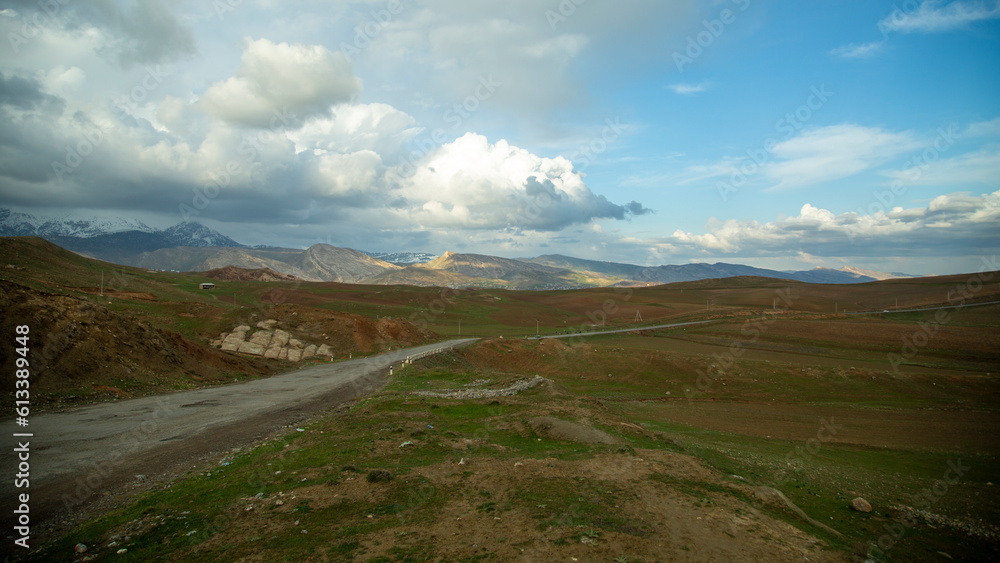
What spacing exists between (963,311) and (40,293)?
484ft

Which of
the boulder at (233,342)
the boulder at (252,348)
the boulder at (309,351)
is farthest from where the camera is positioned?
the boulder at (309,351)

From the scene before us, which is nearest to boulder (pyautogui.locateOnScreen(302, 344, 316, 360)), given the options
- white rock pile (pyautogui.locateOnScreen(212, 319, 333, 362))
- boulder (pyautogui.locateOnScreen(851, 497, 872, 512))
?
white rock pile (pyautogui.locateOnScreen(212, 319, 333, 362))

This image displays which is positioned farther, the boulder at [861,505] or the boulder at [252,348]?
the boulder at [252,348]

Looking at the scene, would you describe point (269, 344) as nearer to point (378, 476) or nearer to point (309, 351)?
point (309, 351)

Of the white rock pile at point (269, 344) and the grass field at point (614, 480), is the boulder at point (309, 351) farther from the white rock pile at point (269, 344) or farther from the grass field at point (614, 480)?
the grass field at point (614, 480)

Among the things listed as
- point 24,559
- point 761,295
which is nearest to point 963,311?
point 761,295

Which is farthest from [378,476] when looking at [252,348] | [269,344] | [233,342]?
[269,344]

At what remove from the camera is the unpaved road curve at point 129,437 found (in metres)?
11.7

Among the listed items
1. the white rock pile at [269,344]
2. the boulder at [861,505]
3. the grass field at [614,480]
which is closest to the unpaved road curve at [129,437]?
the grass field at [614,480]

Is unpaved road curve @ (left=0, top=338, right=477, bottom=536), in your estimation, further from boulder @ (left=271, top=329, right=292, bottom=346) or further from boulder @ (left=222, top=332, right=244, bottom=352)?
boulder @ (left=271, top=329, right=292, bottom=346)

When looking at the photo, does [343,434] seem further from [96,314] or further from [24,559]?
[96,314]

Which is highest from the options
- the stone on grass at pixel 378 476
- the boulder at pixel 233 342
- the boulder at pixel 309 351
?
the stone on grass at pixel 378 476

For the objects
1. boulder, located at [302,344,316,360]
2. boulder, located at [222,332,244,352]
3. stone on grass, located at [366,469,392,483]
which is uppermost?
stone on grass, located at [366,469,392,483]

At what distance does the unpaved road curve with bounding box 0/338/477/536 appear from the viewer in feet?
38.2
